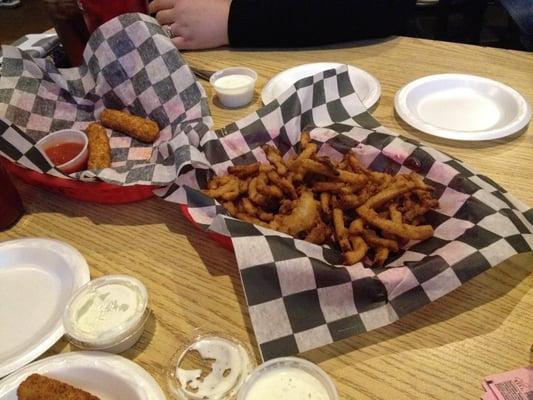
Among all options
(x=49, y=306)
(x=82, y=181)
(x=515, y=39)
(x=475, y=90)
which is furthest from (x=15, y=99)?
(x=515, y=39)

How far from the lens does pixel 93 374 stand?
3.06ft

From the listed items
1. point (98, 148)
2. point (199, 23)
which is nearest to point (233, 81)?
point (199, 23)

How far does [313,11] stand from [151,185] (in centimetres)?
129

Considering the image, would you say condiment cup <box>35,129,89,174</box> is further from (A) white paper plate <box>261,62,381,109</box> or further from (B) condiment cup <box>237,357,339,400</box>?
(B) condiment cup <box>237,357,339,400</box>

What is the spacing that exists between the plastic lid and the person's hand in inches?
66.9

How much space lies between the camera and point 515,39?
3.01 metres

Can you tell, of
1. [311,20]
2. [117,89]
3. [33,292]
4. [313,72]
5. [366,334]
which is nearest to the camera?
[366,334]

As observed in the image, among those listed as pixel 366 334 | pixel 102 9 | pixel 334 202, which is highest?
pixel 102 9

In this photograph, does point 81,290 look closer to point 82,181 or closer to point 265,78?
point 82,181

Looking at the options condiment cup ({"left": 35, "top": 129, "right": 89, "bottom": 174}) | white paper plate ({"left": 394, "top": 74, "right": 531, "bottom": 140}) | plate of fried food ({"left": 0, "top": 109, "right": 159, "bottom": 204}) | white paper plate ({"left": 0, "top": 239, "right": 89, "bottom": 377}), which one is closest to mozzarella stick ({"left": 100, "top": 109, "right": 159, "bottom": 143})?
plate of fried food ({"left": 0, "top": 109, "right": 159, "bottom": 204})

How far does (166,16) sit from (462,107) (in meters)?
1.52


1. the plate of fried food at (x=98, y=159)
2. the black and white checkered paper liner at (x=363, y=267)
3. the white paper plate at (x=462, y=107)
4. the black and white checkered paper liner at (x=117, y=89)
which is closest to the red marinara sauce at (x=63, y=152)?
the plate of fried food at (x=98, y=159)

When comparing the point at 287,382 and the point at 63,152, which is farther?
the point at 63,152

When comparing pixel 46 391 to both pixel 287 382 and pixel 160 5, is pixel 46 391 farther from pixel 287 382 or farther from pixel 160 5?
pixel 160 5
